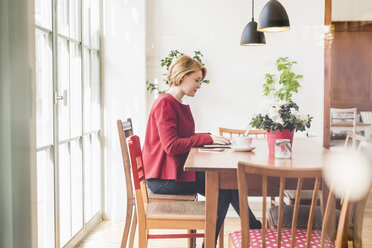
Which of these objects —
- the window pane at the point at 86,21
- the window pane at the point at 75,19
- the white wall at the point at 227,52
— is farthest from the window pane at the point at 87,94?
the white wall at the point at 227,52

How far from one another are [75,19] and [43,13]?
0.71 m

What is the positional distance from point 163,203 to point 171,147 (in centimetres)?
33

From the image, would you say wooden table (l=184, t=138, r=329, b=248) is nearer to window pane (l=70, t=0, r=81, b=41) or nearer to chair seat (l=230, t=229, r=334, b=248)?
chair seat (l=230, t=229, r=334, b=248)

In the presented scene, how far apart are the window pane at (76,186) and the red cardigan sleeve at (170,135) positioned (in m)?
0.95

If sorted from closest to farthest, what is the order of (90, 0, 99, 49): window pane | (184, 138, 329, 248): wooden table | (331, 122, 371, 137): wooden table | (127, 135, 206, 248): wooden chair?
(184, 138, 329, 248): wooden table → (127, 135, 206, 248): wooden chair → (331, 122, 371, 137): wooden table → (90, 0, 99, 49): window pane

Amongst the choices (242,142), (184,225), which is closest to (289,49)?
(242,142)

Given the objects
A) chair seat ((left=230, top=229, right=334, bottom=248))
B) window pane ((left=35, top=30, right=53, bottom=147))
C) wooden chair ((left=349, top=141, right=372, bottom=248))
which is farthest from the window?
wooden chair ((left=349, top=141, right=372, bottom=248))

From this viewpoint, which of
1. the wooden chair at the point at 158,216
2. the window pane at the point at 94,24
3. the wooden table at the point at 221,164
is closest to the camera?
the wooden table at the point at 221,164

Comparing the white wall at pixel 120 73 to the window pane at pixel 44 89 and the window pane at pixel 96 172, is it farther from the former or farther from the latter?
the window pane at pixel 44 89

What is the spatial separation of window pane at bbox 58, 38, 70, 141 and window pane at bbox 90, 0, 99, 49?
0.75 metres

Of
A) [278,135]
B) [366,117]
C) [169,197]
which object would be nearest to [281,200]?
[278,135]

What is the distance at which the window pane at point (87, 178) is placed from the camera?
3.51 meters

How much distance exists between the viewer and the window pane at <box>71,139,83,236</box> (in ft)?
10.4

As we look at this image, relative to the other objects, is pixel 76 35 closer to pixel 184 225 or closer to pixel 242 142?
pixel 242 142
